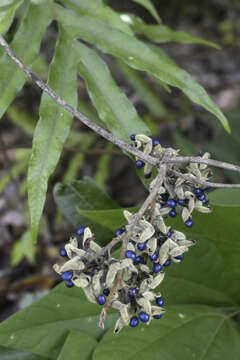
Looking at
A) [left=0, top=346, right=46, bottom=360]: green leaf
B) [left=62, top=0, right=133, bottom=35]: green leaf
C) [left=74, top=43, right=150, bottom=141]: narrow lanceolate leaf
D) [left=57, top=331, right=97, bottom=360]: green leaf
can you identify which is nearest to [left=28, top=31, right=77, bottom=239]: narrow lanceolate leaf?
[left=74, top=43, right=150, bottom=141]: narrow lanceolate leaf

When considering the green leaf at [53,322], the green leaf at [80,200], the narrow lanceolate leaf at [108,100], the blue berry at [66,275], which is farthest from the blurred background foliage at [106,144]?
the blue berry at [66,275]

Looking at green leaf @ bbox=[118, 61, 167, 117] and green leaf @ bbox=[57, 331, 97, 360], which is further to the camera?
green leaf @ bbox=[118, 61, 167, 117]

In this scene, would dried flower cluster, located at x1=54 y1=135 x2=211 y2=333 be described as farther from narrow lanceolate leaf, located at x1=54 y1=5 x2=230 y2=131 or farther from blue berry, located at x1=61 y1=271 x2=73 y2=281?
narrow lanceolate leaf, located at x1=54 y1=5 x2=230 y2=131

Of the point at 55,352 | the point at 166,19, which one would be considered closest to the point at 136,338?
the point at 55,352

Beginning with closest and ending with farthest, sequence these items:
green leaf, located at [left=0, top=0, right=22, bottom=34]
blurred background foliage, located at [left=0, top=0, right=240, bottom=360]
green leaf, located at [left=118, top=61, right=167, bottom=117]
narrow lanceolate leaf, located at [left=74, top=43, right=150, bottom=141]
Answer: narrow lanceolate leaf, located at [left=74, top=43, right=150, bottom=141] → green leaf, located at [left=0, top=0, right=22, bottom=34] → blurred background foliage, located at [left=0, top=0, right=240, bottom=360] → green leaf, located at [left=118, top=61, right=167, bottom=117]

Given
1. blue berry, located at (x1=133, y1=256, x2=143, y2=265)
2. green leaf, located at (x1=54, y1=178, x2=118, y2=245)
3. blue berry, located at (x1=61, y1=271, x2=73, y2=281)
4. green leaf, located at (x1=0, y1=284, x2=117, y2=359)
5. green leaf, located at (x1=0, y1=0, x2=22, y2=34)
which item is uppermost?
green leaf, located at (x1=0, y1=0, x2=22, y2=34)

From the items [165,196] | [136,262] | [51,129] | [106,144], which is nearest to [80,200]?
[51,129]
